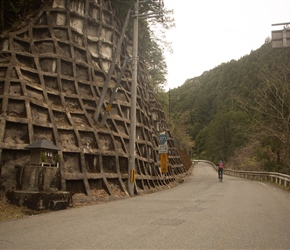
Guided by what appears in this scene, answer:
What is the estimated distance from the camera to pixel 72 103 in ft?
49.6

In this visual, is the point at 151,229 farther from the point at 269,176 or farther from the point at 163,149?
the point at 269,176

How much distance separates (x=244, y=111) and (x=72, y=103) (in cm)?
6677

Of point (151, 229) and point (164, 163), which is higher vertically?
point (164, 163)

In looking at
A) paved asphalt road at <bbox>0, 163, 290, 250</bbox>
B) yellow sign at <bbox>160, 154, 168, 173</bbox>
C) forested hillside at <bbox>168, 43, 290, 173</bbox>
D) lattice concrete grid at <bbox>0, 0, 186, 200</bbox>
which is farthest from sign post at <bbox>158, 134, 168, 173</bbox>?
forested hillside at <bbox>168, 43, 290, 173</bbox>

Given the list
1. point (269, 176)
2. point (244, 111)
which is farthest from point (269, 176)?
point (244, 111)

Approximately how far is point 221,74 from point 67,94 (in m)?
98.3

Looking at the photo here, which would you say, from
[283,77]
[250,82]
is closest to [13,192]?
[283,77]

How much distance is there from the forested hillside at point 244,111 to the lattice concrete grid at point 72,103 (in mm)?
12403

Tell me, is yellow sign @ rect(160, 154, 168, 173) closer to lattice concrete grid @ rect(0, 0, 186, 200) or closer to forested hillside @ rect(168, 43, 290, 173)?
lattice concrete grid @ rect(0, 0, 186, 200)

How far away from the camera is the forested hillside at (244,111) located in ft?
89.4

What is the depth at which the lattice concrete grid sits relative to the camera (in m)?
11.9

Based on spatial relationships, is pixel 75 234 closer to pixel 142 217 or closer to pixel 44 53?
pixel 142 217

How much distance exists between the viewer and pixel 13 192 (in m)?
9.69

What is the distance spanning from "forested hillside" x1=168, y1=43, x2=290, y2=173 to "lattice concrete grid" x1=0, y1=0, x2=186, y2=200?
12.4m
